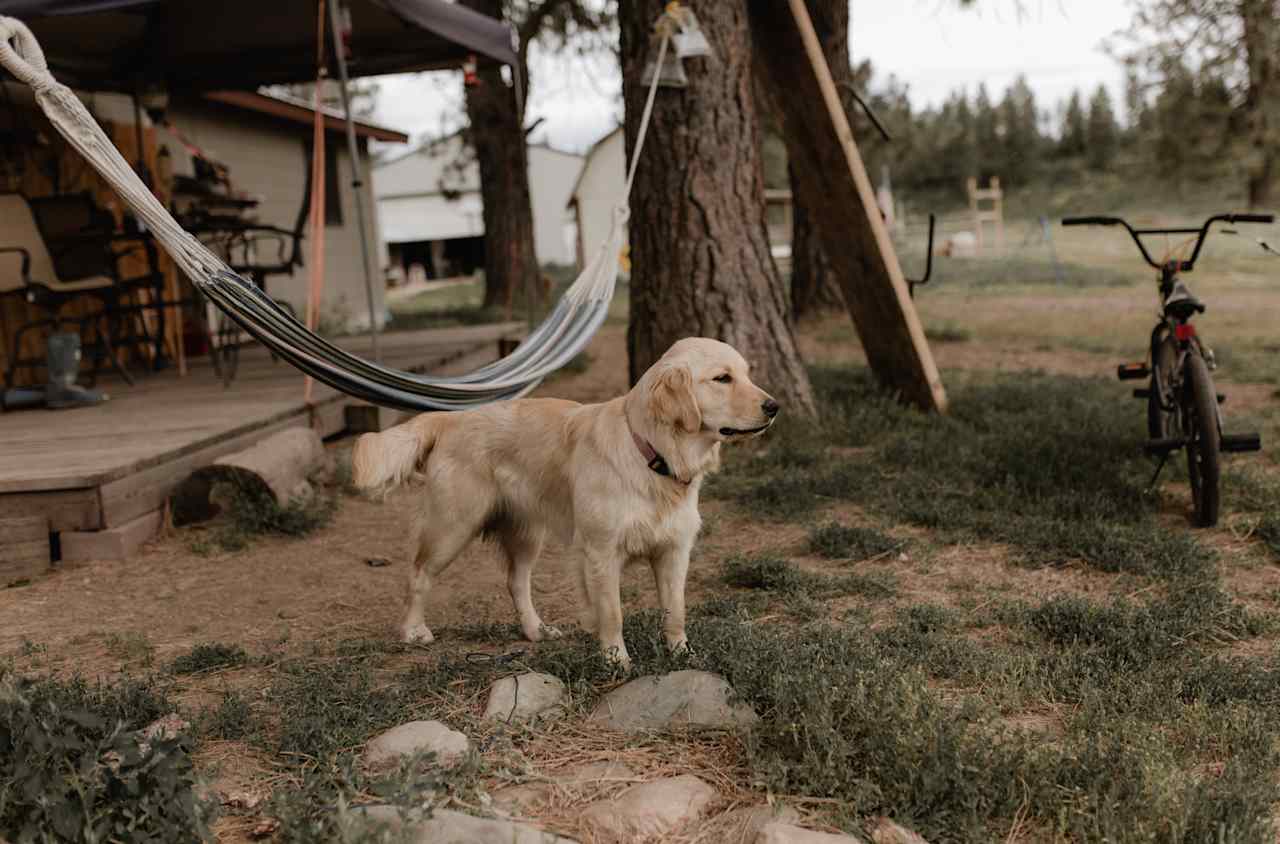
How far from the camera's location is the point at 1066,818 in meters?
2.20

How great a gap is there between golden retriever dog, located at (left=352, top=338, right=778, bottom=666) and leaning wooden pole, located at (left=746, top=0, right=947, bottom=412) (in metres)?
3.48

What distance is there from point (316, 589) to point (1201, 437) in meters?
3.51

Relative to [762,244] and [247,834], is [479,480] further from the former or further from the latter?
[762,244]

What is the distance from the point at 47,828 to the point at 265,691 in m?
0.92

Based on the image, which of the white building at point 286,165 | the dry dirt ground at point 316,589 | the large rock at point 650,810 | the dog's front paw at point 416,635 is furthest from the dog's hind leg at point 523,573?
the white building at point 286,165

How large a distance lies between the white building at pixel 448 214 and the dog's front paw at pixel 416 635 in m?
34.5

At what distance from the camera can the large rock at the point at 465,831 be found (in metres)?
2.15

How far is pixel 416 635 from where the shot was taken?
3564 millimetres

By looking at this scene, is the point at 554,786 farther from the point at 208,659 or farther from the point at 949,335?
the point at 949,335

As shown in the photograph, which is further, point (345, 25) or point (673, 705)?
point (345, 25)

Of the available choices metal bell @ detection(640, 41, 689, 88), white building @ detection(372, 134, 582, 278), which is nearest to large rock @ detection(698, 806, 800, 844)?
metal bell @ detection(640, 41, 689, 88)

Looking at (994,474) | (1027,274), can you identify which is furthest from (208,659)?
(1027,274)

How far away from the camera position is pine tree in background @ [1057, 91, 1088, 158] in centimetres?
4644

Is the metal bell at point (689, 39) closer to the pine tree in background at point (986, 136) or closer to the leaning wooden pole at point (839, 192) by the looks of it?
the leaning wooden pole at point (839, 192)
